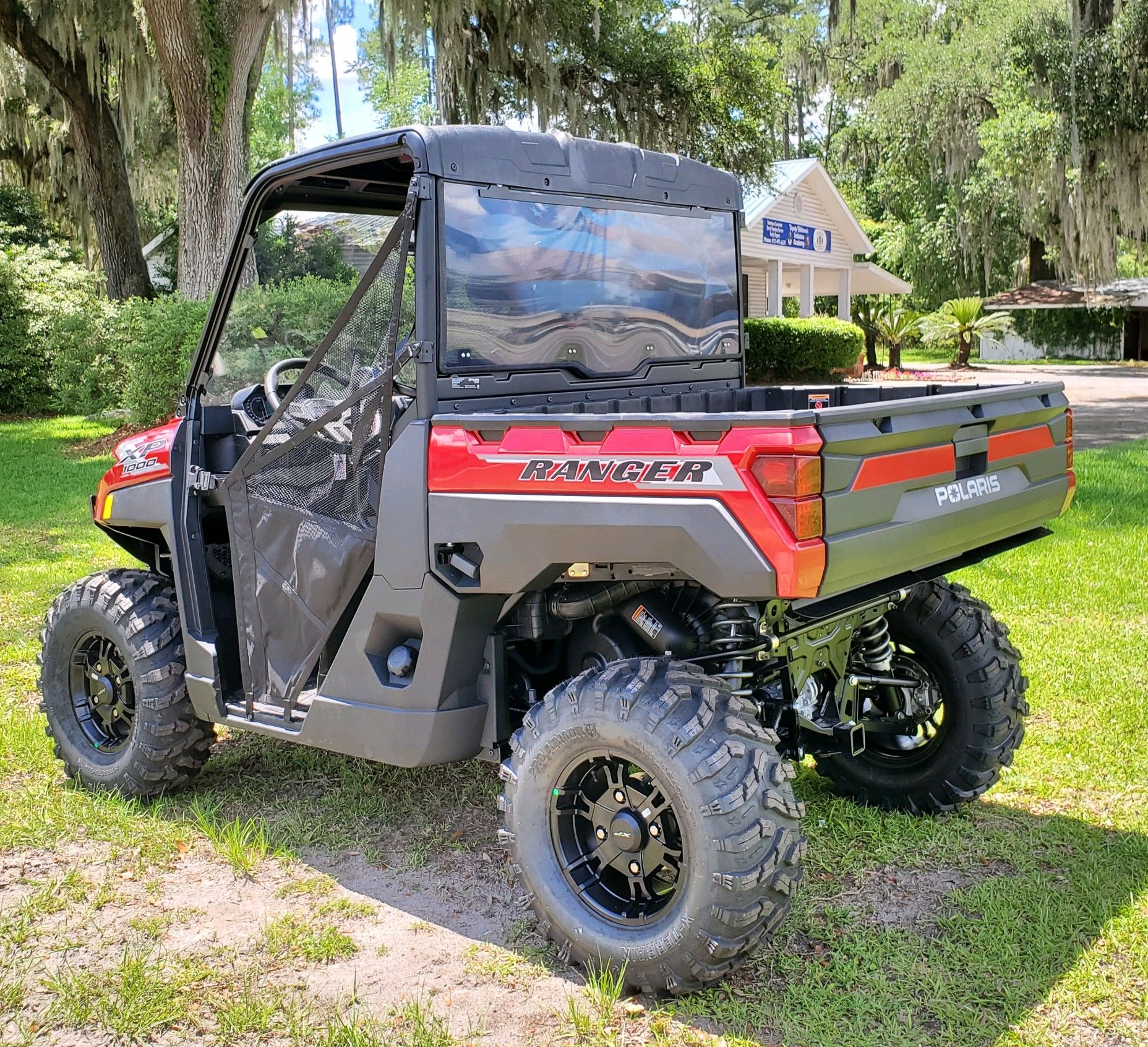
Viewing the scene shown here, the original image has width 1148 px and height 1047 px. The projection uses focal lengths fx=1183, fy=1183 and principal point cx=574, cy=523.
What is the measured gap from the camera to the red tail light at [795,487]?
2.66 m

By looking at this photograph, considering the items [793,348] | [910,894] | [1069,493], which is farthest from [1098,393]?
[910,894]

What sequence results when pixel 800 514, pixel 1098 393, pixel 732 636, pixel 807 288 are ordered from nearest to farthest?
1. pixel 800 514
2. pixel 732 636
3. pixel 1098 393
4. pixel 807 288

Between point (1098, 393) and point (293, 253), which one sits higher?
point (293, 253)

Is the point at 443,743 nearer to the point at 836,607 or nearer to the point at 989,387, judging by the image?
the point at 836,607

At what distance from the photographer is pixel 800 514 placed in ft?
8.73

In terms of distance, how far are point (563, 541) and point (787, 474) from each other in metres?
0.63

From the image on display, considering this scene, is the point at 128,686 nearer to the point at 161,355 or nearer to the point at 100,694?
the point at 100,694

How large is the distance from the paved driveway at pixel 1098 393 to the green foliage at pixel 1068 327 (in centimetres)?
297

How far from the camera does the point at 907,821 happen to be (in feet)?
13.4

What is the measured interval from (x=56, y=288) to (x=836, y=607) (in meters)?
19.1

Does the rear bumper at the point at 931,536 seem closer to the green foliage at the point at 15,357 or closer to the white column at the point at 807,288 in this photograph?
the green foliage at the point at 15,357

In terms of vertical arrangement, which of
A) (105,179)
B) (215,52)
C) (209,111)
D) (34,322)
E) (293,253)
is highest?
(215,52)

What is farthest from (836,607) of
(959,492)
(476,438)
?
(476,438)

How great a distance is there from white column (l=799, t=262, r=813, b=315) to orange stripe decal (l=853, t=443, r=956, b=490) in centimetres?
2850
